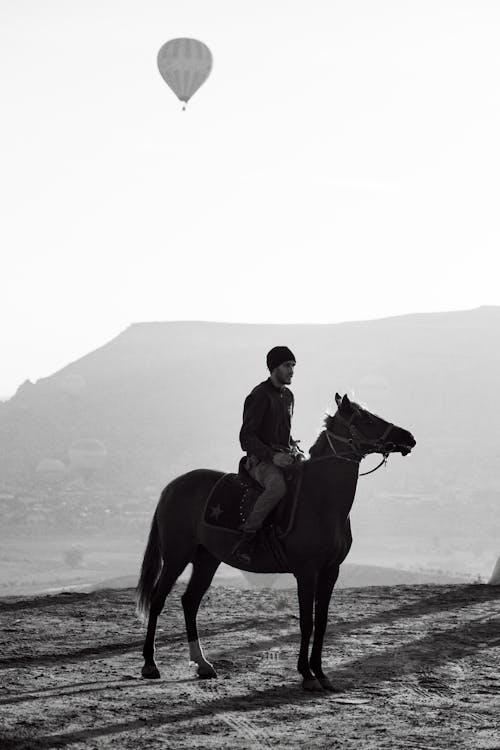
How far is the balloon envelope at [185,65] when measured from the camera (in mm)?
53281

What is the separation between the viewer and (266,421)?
350 inches

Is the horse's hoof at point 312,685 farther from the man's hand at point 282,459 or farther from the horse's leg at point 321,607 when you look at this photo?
the man's hand at point 282,459

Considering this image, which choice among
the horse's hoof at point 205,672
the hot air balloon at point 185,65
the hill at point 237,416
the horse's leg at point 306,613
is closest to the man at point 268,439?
the horse's leg at point 306,613

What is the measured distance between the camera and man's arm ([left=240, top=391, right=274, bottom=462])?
8664 mm

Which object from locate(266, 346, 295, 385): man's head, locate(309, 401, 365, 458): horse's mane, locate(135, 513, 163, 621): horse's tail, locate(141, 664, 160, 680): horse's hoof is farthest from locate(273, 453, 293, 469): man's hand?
locate(141, 664, 160, 680): horse's hoof

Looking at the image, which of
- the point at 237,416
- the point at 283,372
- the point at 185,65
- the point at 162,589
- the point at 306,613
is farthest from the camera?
the point at 237,416

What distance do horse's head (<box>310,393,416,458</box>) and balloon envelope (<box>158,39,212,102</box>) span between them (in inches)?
1843

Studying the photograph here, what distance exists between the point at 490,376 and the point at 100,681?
177 meters

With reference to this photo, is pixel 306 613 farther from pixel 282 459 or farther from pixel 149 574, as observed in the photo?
pixel 149 574

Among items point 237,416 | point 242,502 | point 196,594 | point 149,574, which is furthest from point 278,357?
point 237,416

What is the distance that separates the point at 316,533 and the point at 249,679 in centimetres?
156

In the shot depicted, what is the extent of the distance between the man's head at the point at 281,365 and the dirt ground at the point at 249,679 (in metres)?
2.75

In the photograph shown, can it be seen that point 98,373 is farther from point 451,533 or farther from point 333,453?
point 333,453

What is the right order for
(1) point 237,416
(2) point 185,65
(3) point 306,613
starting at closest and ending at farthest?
(3) point 306,613
(2) point 185,65
(1) point 237,416
